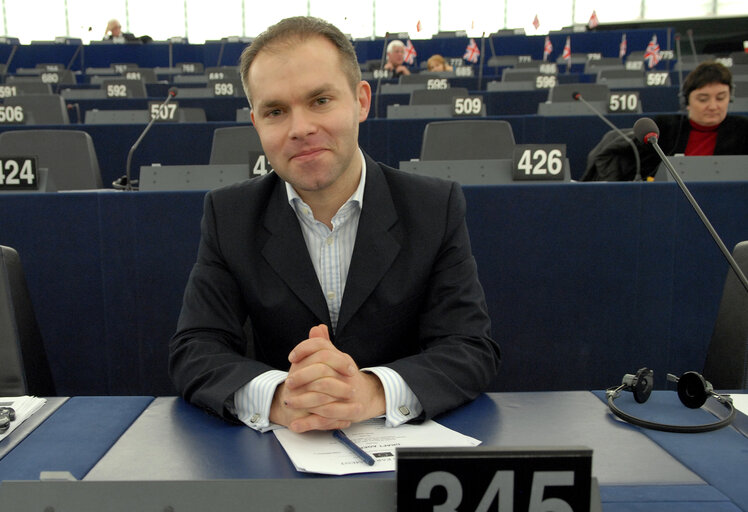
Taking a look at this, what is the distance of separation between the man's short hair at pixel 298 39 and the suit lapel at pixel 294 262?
0.22 meters

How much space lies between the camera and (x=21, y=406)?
36.8 inches

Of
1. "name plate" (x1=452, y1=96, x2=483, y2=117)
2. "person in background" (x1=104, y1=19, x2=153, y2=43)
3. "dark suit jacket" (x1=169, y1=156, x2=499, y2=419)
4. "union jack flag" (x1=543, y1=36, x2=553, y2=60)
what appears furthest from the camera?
"person in background" (x1=104, y1=19, x2=153, y2=43)

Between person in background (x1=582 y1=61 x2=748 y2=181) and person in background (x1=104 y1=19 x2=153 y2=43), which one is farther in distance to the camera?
person in background (x1=104 y1=19 x2=153 y2=43)

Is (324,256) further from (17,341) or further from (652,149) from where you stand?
(652,149)

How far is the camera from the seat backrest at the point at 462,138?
3604 mm

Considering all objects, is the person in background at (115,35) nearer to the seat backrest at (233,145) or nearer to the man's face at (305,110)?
the seat backrest at (233,145)

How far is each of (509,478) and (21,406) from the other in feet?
2.37

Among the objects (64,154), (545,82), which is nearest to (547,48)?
(545,82)

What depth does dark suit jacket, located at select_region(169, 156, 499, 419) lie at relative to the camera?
1.16 meters

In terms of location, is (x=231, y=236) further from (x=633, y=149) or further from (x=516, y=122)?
(x=516, y=122)

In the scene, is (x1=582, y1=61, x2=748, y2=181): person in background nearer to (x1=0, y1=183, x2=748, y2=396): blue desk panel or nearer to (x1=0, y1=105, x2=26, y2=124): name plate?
(x1=0, y1=183, x2=748, y2=396): blue desk panel

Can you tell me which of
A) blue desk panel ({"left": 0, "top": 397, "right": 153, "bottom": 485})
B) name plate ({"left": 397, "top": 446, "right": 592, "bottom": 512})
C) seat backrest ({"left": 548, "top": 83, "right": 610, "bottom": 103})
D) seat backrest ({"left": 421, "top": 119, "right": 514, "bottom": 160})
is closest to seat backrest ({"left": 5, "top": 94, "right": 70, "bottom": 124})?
seat backrest ({"left": 421, "top": 119, "right": 514, "bottom": 160})

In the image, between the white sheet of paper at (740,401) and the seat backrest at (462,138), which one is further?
the seat backrest at (462,138)

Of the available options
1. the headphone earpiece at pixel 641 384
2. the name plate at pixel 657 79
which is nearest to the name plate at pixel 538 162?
the headphone earpiece at pixel 641 384
